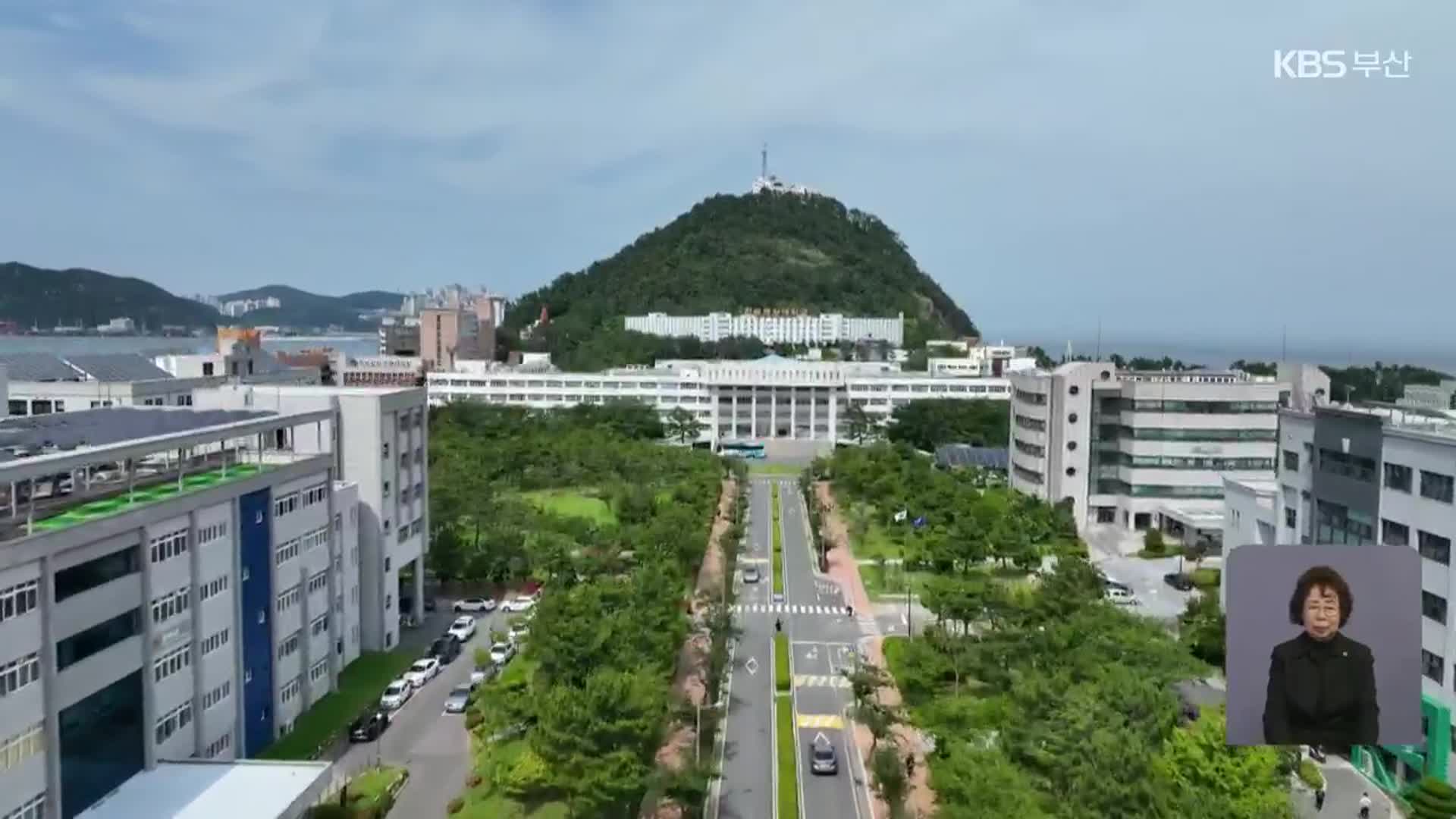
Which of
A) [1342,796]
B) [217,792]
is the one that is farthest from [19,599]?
[1342,796]

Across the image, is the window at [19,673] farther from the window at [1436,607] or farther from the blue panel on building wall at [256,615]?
the window at [1436,607]

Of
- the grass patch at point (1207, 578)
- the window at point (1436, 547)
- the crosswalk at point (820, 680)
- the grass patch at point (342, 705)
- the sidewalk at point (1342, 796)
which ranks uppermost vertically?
the window at point (1436, 547)

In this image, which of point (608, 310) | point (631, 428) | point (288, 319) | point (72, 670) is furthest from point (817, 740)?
point (288, 319)

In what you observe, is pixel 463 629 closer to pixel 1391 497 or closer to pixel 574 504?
pixel 574 504

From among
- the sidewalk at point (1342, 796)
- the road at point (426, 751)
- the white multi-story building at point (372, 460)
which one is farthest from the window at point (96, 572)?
the sidewalk at point (1342, 796)

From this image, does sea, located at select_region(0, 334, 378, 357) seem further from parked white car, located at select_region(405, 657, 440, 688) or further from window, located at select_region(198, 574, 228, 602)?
window, located at select_region(198, 574, 228, 602)

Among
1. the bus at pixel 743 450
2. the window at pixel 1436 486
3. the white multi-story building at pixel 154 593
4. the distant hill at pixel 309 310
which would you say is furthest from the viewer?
the distant hill at pixel 309 310
